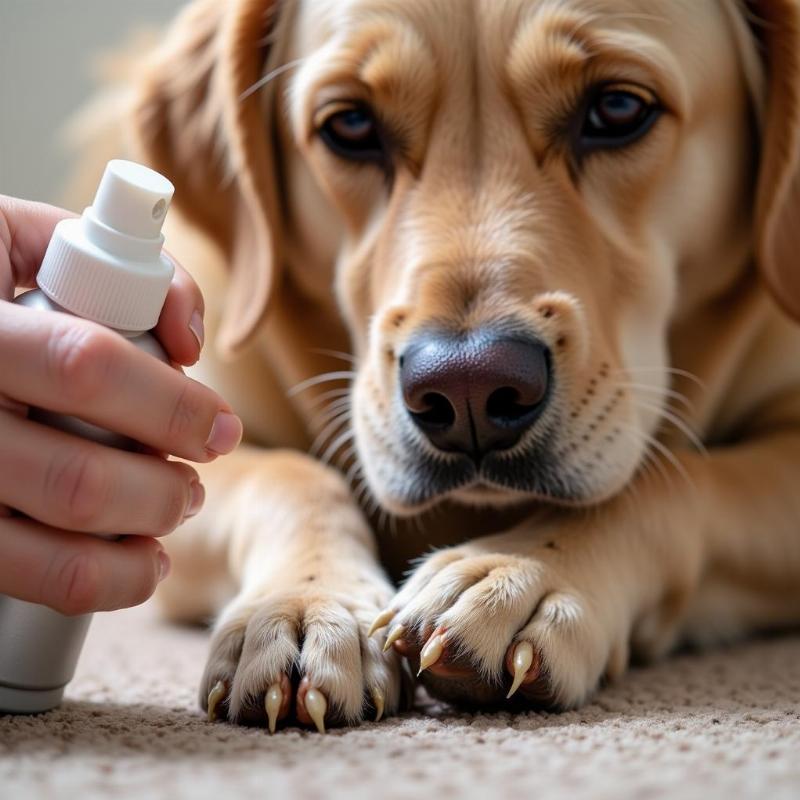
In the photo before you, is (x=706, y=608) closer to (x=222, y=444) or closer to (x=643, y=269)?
(x=643, y=269)

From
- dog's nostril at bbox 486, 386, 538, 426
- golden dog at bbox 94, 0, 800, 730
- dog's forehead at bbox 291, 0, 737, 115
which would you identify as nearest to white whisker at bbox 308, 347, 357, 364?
golden dog at bbox 94, 0, 800, 730

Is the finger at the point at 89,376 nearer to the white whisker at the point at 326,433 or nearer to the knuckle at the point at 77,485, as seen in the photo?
the knuckle at the point at 77,485

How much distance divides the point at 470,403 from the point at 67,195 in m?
1.87

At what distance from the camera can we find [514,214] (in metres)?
1.55

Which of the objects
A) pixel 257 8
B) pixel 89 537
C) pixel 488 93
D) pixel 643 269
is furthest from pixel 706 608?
pixel 257 8

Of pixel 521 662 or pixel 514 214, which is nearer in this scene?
pixel 521 662

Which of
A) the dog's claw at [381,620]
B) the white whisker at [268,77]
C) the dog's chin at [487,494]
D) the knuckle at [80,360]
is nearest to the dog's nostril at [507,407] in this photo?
the dog's chin at [487,494]

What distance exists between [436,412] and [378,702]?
0.36 metres

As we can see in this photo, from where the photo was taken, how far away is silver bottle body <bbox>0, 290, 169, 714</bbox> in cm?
105

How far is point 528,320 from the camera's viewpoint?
1372 mm

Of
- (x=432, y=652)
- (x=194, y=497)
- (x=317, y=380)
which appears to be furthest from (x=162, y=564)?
(x=317, y=380)

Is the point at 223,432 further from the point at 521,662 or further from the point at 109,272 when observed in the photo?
the point at 521,662

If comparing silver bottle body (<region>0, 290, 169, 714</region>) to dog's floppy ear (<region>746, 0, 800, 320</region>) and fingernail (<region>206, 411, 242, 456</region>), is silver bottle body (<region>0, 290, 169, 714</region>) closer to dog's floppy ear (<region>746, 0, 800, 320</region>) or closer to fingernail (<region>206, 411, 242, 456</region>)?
fingernail (<region>206, 411, 242, 456</region>)

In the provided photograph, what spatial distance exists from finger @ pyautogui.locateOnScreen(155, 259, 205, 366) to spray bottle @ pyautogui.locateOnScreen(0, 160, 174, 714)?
0.03m
